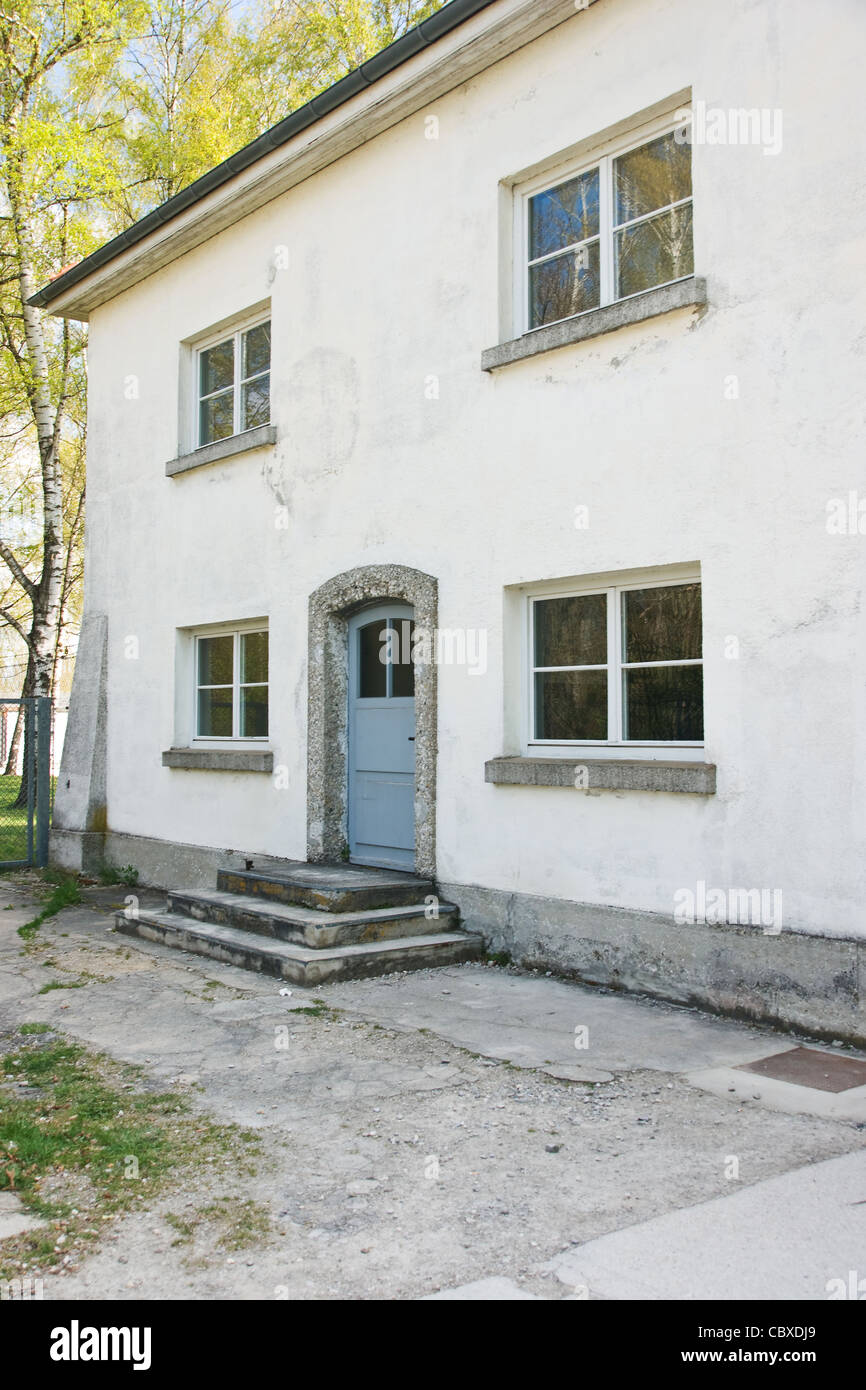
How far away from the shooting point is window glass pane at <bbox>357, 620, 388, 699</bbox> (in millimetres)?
9070

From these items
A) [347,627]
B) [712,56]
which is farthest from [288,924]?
[712,56]

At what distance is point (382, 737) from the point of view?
8984 millimetres

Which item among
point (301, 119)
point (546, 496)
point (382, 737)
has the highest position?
point (301, 119)

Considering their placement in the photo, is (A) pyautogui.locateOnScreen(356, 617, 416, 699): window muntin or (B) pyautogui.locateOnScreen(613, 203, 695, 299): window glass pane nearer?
(B) pyautogui.locateOnScreen(613, 203, 695, 299): window glass pane

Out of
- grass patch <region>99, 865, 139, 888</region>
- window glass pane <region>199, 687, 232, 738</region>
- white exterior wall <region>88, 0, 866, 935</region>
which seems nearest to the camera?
white exterior wall <region>88, 0, 866, 935</region>

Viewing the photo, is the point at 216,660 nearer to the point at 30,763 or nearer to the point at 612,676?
the point at 30,763

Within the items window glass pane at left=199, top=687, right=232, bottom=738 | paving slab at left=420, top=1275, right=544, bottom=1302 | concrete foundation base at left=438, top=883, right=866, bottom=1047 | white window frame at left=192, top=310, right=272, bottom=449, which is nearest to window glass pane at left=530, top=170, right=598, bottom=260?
white window frame at left=192, top=310, right=272, bottom=449

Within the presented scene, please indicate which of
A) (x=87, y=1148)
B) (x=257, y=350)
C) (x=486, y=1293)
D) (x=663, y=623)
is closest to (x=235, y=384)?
(x=257, y=350)

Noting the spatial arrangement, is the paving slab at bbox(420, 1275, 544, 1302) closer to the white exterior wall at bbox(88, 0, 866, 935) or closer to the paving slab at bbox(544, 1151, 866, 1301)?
the paving slab at bbox(544, 1151, 866, 1301)

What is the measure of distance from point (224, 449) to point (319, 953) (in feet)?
17.8

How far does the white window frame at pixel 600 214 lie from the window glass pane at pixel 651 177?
4 centimetres

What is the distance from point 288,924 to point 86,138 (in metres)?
12.4

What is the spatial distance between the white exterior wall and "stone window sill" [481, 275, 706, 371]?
92mm

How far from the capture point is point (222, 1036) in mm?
5809
